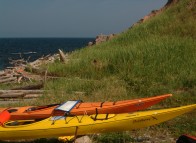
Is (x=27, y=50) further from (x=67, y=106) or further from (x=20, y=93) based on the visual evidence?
(x=67, y=106)

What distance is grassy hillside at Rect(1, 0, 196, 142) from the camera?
492 inches

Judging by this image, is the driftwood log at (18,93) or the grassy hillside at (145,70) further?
the driftwood log at (18,93)

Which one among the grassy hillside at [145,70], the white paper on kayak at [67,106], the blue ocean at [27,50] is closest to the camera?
the white paper on kayak at [67,106]

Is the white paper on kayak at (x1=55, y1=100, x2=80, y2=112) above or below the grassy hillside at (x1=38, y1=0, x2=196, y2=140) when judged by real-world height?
below

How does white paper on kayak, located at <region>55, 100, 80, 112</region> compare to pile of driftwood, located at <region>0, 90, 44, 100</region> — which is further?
pile of driftwood, located at <region>0, 90, 44, 100</region>

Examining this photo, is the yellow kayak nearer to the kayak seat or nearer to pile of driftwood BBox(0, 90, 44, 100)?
the kayak seat

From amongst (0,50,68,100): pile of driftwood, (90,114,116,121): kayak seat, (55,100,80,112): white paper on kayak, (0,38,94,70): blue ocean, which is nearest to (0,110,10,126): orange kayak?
(55,100,80,112): white paper on kayak

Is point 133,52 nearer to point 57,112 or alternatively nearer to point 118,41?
point 118,41

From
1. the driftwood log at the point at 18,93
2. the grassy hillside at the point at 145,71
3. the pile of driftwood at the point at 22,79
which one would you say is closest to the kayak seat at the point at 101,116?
the grassy hillside at the point at 145,71

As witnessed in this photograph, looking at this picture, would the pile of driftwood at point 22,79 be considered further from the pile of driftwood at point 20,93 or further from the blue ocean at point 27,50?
the blue ocean at point 27,50

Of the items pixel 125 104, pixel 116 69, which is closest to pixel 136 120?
pixel 125 104

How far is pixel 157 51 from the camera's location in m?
16.8

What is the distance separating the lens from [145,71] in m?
15.0

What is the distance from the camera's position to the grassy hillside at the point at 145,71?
12.5 meters
